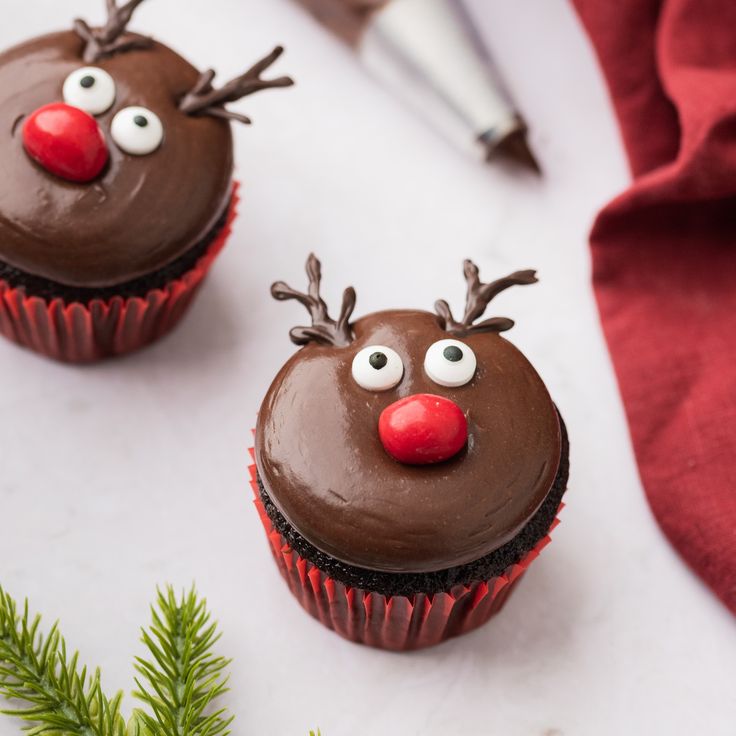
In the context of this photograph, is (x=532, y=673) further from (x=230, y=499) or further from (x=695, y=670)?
(x=230, y=499)

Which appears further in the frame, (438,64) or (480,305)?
(438,64)

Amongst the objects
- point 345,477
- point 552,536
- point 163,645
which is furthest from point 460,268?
point 163,645

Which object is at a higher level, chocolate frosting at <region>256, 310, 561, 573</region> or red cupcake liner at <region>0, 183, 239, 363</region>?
red cupcake liner at <region>0, 183, 239, 363</region>

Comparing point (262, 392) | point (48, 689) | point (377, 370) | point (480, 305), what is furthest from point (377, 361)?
point (48, 689)

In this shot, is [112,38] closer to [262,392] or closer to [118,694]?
[262,392]

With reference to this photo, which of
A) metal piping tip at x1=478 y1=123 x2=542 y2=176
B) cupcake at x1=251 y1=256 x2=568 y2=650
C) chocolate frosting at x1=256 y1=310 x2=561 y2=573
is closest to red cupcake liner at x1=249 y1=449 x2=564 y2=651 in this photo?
cupcake at x1=251 y1=256 x2=568 y2=650

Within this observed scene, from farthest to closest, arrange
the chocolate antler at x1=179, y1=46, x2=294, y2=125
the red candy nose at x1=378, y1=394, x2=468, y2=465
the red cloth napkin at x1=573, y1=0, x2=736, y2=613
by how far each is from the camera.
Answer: the red cloth napkin at x1=573, y1=0, x2=736, y2=613, the chocolate antler at x1=179, y1=46, x2=294, y2=125, the red candy nose at x1=378, y1=394, x2=468, y2=465

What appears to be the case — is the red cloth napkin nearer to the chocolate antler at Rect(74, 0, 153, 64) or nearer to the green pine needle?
the green pine needle
